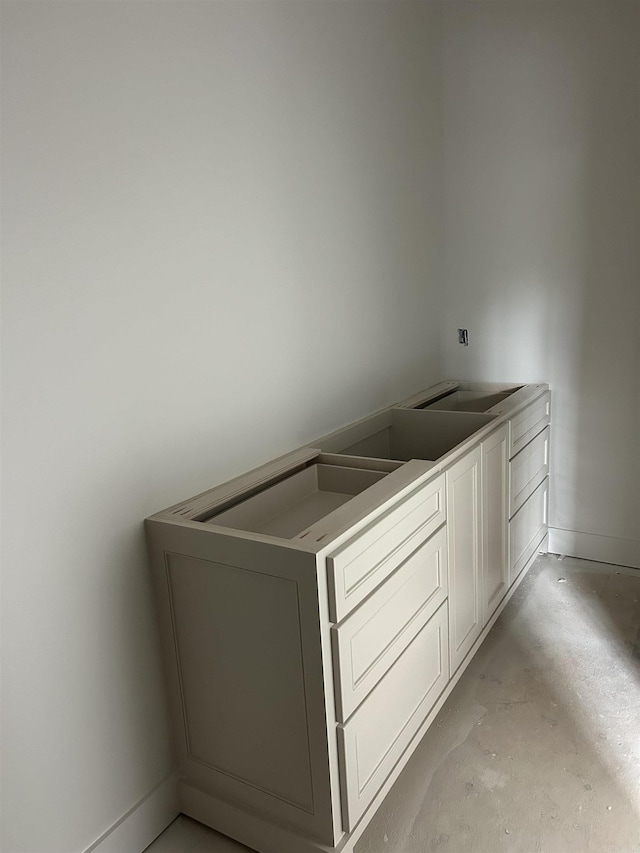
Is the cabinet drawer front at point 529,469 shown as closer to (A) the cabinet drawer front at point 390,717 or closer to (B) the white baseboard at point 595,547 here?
(B) the white baseboard at point 595,547

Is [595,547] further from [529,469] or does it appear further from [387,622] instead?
[387,622]

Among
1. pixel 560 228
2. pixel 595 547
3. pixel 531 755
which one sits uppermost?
pixel 560 228

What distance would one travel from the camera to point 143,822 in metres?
1.76

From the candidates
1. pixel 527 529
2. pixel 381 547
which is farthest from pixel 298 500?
pixel 527 529

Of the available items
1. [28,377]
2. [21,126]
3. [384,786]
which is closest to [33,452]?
[28,377]

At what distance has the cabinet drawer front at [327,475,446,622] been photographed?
1528mm

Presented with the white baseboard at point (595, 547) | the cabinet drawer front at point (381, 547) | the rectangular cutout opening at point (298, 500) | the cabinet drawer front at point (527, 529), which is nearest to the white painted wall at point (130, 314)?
the rectangular cutout opening at point (298, 500)

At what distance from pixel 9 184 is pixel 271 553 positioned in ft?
3.17

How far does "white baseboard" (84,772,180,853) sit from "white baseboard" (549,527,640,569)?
2.23m

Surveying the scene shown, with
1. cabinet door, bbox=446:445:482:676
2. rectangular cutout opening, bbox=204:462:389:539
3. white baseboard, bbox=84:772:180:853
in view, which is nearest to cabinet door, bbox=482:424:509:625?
cabinet door, bbox=446:445:482:676

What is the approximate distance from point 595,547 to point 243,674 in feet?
7.28

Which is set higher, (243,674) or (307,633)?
(307,633)

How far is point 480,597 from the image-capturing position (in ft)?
8.10

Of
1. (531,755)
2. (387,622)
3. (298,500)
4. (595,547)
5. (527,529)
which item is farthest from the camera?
(595,547)
